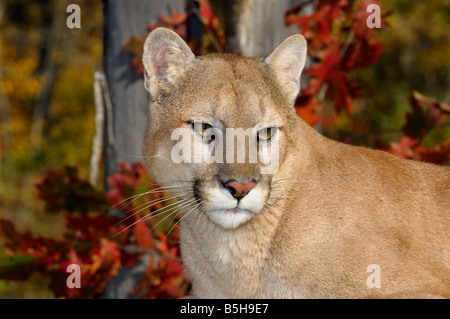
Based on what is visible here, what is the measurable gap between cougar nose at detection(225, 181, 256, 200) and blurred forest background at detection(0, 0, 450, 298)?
1.47 m

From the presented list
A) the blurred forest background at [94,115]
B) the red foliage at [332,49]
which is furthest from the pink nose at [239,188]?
the red foliage at [332,49]

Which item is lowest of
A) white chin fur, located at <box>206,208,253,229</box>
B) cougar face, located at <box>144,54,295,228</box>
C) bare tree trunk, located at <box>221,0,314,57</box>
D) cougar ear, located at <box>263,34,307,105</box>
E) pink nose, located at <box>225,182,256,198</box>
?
white chin fur, located at <box>206,208,253,229</box>

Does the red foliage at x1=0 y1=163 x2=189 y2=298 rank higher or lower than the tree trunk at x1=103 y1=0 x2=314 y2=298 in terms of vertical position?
lower

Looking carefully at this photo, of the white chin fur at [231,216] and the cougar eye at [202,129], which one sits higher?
the cougar eye at [202,129]

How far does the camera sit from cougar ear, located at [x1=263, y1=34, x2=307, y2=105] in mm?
4145

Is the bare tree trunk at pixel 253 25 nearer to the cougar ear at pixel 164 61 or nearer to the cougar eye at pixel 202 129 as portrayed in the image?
the cougar ear at pixel 164 61

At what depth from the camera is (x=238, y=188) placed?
3.47 meters

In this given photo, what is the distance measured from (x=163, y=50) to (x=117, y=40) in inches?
79.5

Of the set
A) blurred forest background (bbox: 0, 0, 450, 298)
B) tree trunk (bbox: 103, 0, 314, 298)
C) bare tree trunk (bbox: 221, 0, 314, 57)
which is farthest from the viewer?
tree trunk (bbox: 103, 0, 314, 298)

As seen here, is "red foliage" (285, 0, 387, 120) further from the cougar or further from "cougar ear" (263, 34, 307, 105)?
the cougar

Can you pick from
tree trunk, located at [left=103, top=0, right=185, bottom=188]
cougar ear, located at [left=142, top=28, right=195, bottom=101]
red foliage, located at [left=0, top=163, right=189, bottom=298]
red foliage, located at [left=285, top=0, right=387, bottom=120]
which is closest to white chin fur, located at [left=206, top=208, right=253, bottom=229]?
cougar ear, located at [left=142, top=28, right=195, bottom=101]

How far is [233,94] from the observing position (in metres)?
3.78

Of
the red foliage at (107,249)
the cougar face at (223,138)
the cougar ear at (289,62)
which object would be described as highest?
the cougar ear at (289,62)

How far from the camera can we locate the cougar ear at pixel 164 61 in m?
4.04
